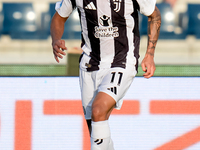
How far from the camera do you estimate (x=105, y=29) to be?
1.98 meters

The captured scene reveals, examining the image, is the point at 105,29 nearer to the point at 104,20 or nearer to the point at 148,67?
the point at 104,20

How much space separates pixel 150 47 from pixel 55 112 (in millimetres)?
1201

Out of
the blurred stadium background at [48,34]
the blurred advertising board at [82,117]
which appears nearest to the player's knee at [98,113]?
the blurred advertising board at [82,117]

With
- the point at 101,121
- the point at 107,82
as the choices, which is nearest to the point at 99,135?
the point at 101,121

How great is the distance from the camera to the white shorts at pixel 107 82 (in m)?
1.86

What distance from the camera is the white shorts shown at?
1.86m

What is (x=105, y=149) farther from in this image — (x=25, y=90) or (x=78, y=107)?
(x=25, y=90)

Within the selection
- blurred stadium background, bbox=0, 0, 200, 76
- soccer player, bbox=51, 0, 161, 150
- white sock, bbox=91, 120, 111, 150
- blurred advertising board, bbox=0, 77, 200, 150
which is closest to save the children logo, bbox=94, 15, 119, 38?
soccer player, bbox=51, 0, 161, 150

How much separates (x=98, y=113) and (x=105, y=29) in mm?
551

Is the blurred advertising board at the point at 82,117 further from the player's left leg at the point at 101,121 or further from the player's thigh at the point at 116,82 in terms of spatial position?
the player's left leg at the point at 101,121

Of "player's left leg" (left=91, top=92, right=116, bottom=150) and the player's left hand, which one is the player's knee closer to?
"player's left leg" (left=91, top=92, right=116, bottom=150)

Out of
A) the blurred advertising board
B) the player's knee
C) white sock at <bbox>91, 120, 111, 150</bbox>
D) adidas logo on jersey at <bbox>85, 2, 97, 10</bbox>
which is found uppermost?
adidas logo on jersey at <bbox>85, 2, 97, 10</bbox>

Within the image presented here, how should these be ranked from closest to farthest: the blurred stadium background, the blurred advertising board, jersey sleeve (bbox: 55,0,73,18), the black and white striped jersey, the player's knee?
1. the player's knee
2. the black and white striped jersey
3. jersey sleeve (bbox: 55,0,73,18)
4. the blurred advertising board
5. the blurred stadium background

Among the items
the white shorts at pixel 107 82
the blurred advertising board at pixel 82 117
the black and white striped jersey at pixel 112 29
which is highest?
the black and white striped jersey at pixel 112 29
